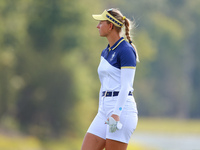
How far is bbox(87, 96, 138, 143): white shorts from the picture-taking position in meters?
6.13

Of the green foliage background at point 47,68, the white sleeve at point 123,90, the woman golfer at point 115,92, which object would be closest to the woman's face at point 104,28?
the woman golfer at point 115,92

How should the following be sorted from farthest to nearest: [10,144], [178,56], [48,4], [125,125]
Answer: [178,56]
[48,4]
[10,144]
[125,125]

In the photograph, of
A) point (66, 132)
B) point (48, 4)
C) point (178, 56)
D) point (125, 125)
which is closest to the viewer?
point (125, 125)

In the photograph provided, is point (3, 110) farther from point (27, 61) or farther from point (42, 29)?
point (42, 29)

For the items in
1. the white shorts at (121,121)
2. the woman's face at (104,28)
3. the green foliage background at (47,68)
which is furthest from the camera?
the green foliage background at (47,68)

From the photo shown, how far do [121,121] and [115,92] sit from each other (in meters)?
0.31

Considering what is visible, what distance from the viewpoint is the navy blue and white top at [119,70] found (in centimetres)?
603

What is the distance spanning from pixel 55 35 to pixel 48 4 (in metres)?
1.79

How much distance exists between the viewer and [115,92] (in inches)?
244

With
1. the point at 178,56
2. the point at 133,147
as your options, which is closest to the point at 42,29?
the point at 133,147

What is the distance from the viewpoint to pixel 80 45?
3294 centimetres

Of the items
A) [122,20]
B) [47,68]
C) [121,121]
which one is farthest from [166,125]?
[121,121]

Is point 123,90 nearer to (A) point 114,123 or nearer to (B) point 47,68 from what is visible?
(A) point 114,123

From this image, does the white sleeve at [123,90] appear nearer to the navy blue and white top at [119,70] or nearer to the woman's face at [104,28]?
the navy blue and white top at [119,70]
